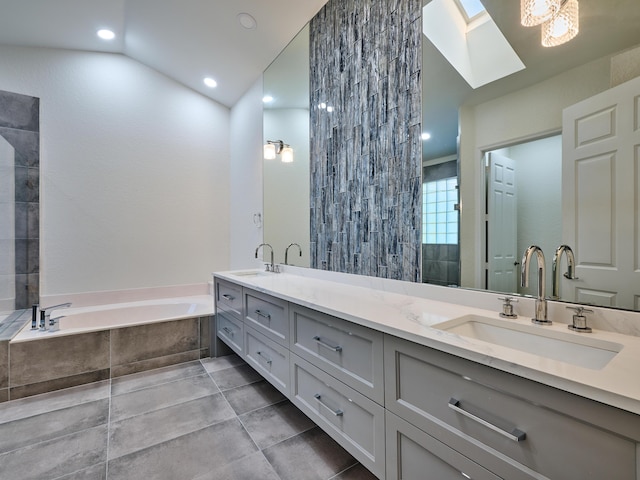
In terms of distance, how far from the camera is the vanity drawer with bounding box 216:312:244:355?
2363 mm

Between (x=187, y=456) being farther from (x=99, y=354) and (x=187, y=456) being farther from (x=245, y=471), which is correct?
(x=99, y=354)

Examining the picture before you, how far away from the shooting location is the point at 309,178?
2631 millimetres

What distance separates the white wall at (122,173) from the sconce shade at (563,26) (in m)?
3.60

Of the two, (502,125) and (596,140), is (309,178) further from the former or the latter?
(596,140)

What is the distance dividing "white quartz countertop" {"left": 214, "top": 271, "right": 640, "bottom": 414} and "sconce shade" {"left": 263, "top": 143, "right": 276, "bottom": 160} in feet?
5.16

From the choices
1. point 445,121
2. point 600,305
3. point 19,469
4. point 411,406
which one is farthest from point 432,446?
point 19,469

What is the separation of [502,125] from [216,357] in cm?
287

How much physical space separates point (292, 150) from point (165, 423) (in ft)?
7.43

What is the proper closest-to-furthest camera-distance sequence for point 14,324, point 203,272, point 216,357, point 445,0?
1. point 445,0
2. point 14,324
3. point 216,357
4. point 203,272

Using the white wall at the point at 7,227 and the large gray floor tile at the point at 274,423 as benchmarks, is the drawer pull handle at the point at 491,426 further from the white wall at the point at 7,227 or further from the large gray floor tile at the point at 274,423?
the white wall at the point at 7,227

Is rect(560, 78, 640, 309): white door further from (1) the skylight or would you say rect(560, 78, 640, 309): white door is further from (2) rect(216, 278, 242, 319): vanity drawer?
(2) rect(216, 278, 242, 319): vanity drawer

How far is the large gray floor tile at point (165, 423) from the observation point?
66.6 inches

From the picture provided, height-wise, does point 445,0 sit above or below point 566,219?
above

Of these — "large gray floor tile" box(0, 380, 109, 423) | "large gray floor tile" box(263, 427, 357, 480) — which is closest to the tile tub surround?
"large gray floor tile" box(0, 380, 109, 423)
